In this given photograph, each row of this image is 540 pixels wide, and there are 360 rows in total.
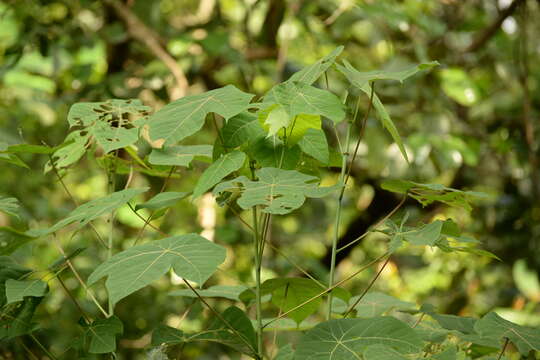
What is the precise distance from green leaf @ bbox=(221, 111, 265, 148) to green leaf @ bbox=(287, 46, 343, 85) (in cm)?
7

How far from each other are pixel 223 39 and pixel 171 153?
1504 mm

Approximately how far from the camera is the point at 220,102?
694 mm

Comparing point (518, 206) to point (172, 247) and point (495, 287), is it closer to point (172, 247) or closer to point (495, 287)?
point (495, 287)

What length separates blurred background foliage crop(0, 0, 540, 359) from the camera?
7.53 ft

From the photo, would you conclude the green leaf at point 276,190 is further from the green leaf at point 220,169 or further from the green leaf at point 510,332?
the green leaf at point 510,332

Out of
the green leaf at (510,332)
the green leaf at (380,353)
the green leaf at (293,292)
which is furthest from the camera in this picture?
the green leaf at (293,292)

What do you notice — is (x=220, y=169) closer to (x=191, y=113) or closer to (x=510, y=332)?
(x=191, y=113)

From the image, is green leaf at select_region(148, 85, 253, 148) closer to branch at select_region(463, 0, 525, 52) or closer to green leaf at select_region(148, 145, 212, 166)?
green leaf at select_region(148, 145, 212, 166)

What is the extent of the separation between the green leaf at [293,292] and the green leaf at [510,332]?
185 mm

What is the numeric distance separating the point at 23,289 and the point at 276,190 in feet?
0.95

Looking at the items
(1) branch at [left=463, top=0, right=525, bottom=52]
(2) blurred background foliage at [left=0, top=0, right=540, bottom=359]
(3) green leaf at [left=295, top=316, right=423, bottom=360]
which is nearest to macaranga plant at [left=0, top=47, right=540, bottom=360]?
(3) green leaf at [left=295, top=316, right=423, bottom=360]

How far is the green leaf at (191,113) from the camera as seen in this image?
68 centimetres

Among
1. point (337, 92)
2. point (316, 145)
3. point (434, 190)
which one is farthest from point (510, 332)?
point (337, 92)

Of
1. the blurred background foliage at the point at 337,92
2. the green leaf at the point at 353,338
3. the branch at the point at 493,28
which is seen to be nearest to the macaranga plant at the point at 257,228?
A: the green leaf at the point at 353,338
